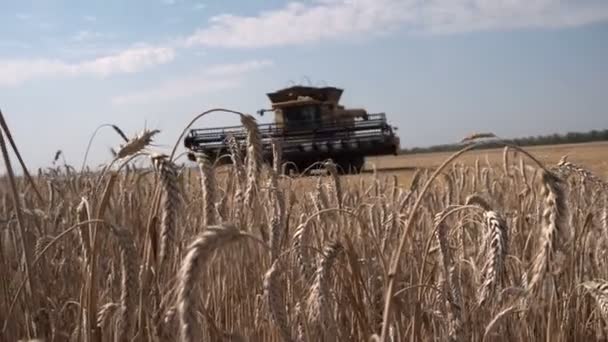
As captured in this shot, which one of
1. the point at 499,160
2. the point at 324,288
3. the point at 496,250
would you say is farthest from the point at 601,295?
the point at 499,160

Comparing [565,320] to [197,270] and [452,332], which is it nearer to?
[452,332]

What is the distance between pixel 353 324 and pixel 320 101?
2403cm

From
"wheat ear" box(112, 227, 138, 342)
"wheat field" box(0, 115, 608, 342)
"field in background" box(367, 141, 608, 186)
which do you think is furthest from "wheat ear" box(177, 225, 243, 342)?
"field in background" box(367, 141, 608, 186)

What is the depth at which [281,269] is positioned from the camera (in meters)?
1.60

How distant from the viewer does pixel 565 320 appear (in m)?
2.28

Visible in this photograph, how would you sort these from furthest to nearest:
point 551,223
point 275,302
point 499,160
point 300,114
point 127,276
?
point 300,114
point 499,160
point 275,302
point 127,276
point 551,223

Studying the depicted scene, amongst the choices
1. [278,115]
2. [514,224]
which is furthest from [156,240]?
[278,115]

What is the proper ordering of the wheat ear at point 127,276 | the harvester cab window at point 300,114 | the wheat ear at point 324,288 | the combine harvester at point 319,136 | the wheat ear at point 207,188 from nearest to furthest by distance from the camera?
the wheat ear at point 127,276
the wheat ear at point 324,288
the wheat ear at point 207,188
the combine harvester at point 319,136
the harvester cab window at point 300,114

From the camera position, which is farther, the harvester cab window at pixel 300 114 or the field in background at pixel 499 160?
the harvester cab window at pixel 300 114

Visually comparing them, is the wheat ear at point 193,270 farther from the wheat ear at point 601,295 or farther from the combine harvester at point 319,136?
the combine harvester at point 319,136

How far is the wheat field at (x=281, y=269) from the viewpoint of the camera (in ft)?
3.73

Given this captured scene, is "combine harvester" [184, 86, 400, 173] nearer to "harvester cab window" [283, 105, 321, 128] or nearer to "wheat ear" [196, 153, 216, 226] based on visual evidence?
"harvester cab window" [283, 105, 321, 128]

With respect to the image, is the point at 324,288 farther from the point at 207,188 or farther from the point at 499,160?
the point at 499,160

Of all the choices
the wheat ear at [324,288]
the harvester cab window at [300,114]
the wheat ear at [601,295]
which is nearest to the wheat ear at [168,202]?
the wheat ear at [324,288]
